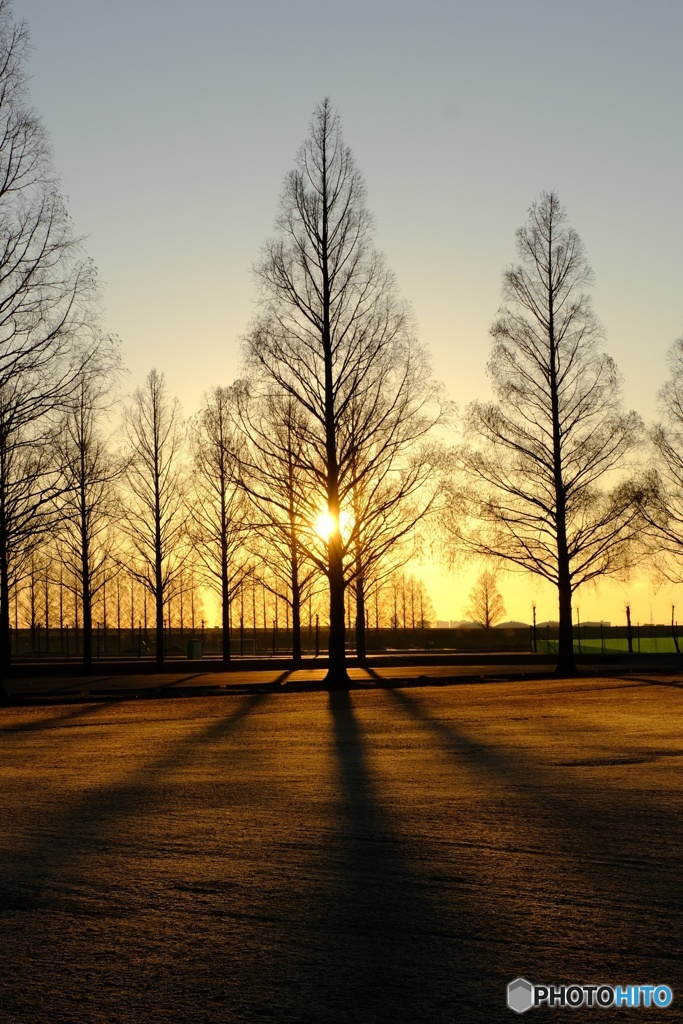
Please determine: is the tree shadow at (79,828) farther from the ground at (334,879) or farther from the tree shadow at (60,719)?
the tree shadow at (60,719)

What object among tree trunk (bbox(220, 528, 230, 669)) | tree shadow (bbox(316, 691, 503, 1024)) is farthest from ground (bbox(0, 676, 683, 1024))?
tree trunk (bbox(220, 528, 230, 669))

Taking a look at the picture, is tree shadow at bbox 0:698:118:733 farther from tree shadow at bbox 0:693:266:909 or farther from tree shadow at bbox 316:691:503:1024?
tree shadow at bbox 316:691:503:1024

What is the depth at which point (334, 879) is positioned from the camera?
21.0 feet

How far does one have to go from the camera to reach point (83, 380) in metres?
20.9

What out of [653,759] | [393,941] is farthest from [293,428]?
[393,941]

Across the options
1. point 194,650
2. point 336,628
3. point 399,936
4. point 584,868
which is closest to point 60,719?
point 336,628

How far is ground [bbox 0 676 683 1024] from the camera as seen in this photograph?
179 inches

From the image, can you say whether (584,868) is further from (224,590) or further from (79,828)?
(224,590)

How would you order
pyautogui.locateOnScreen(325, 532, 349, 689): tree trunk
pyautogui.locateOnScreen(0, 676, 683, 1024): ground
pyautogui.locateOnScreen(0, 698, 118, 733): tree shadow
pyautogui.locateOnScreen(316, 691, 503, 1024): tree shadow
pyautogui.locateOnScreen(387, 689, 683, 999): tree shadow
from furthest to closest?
pyautogui.locateOnScreen(325, 532, 349, 689): tree trunk, pyautogui.locateOnScreen(0, 698, 118, 733): tree shadow, pyautogui.locateOnScreen(387, 689, 683, 999): tree shadow, pyautogui.locateOnScreen(0, 676, 683, 1024): ground, pyautogui.locateOnScreen(316, 691, 503, 1024): tree shadow

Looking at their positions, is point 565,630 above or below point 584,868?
above

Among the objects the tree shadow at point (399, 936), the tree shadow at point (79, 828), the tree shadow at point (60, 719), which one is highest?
the tree shadow at point (399, 936)

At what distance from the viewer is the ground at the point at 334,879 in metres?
4.54

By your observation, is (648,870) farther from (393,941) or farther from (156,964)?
(156,964)

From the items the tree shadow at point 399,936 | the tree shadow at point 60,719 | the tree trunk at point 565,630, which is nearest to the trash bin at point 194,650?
the tree trunk at point 565,630
